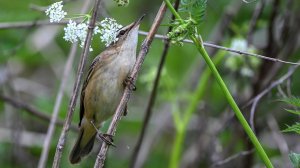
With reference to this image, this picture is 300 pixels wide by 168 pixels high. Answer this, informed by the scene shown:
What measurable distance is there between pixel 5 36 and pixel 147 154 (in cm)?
181

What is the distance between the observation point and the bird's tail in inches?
202

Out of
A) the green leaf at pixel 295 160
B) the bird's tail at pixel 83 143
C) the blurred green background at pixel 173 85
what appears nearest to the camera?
the green leaf at pixel 295 160

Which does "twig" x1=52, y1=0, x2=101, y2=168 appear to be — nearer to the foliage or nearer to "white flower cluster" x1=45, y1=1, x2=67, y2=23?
"white flower cluster" x1=45, y1=1, x2=67, y2=23

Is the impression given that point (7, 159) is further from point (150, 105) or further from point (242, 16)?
point (242, 16)

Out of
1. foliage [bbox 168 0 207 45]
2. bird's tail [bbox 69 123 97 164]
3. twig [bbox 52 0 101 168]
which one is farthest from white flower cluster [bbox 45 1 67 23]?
bird's tail [bbox 69 123 97 164]

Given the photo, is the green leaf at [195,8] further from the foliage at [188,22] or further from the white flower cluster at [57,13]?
the white flower cluster at [57,13]

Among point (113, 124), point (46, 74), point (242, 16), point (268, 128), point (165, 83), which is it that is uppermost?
point (46, 74)

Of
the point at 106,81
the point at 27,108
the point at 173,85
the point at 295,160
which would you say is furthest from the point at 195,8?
the point at 27,108

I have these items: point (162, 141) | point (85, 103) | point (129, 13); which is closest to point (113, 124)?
point (85, 103)

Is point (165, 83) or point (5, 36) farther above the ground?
point (5, 36)

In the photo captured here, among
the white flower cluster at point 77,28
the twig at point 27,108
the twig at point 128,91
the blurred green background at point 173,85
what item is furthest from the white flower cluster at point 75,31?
the twig at point 27,108

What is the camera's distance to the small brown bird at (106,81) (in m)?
4.19

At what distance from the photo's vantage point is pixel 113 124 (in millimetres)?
3117

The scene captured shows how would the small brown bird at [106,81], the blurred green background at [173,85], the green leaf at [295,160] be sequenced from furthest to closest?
the blurred green background at [173,85] < the small brown bird at [106,81] < the green leaf at [295,160]
